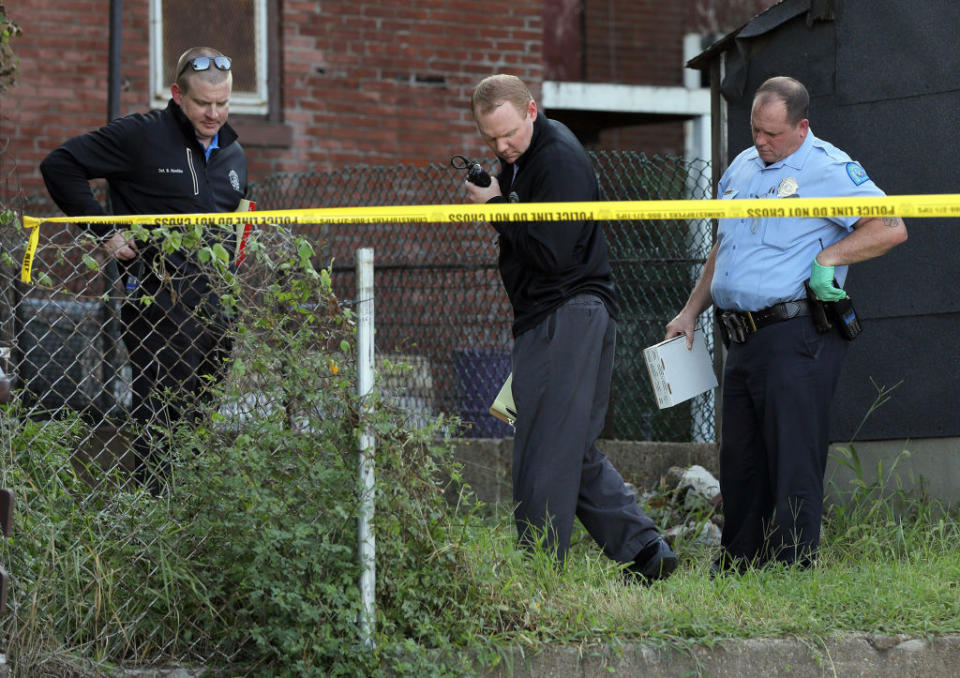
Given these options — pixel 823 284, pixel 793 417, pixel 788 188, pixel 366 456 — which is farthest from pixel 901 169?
pixel 366 456

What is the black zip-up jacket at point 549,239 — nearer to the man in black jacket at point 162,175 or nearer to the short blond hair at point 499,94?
the short blond hair at point 499,94

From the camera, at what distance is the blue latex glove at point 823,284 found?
179 inches

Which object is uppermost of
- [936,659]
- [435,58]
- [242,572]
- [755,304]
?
[435,58]

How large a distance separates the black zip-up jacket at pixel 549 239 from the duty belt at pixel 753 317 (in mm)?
541

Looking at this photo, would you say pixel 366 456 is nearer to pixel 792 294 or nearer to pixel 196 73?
pixel 792 294

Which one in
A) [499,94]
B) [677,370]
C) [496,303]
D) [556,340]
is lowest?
[677,370]

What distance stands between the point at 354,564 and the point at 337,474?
10.2 inches

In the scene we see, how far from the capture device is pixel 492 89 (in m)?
4.25

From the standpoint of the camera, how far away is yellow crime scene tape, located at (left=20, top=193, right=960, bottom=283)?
378cm

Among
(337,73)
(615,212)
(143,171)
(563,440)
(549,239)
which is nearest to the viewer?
(615,212)

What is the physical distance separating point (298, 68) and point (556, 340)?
5.42m

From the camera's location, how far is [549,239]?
420cm

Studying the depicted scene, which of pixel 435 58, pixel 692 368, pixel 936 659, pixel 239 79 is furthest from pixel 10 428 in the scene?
pixel 435 58

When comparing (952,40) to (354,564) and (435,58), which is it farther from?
(435,58)
